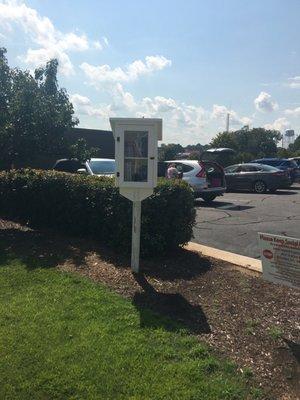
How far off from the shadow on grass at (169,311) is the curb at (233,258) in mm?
1676

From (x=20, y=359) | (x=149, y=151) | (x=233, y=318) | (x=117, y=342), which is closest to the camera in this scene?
(x=20, y=359)

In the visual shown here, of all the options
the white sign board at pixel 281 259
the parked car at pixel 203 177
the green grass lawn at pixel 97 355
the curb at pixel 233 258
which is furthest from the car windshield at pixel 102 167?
the white sign board at pixel 281 259

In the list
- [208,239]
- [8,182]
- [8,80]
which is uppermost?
[8,80]

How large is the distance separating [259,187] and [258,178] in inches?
16.7

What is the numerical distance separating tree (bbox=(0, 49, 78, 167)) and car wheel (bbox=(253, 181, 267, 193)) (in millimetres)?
14692

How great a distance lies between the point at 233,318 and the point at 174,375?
1321mm

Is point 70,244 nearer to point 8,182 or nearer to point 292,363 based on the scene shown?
point 8,182

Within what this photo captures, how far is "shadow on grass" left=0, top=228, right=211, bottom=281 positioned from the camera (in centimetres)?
647

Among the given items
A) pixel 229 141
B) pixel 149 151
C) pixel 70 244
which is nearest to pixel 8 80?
pixel 70 244

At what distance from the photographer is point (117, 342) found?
166 inches

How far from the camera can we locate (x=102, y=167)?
47.8ft

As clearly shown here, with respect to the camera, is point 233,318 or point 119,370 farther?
point 233,318

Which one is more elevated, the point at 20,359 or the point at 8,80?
the point at 8,80

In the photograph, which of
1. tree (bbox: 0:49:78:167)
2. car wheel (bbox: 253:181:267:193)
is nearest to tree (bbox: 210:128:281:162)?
car wheel (bbox: 253:181:267:193)
